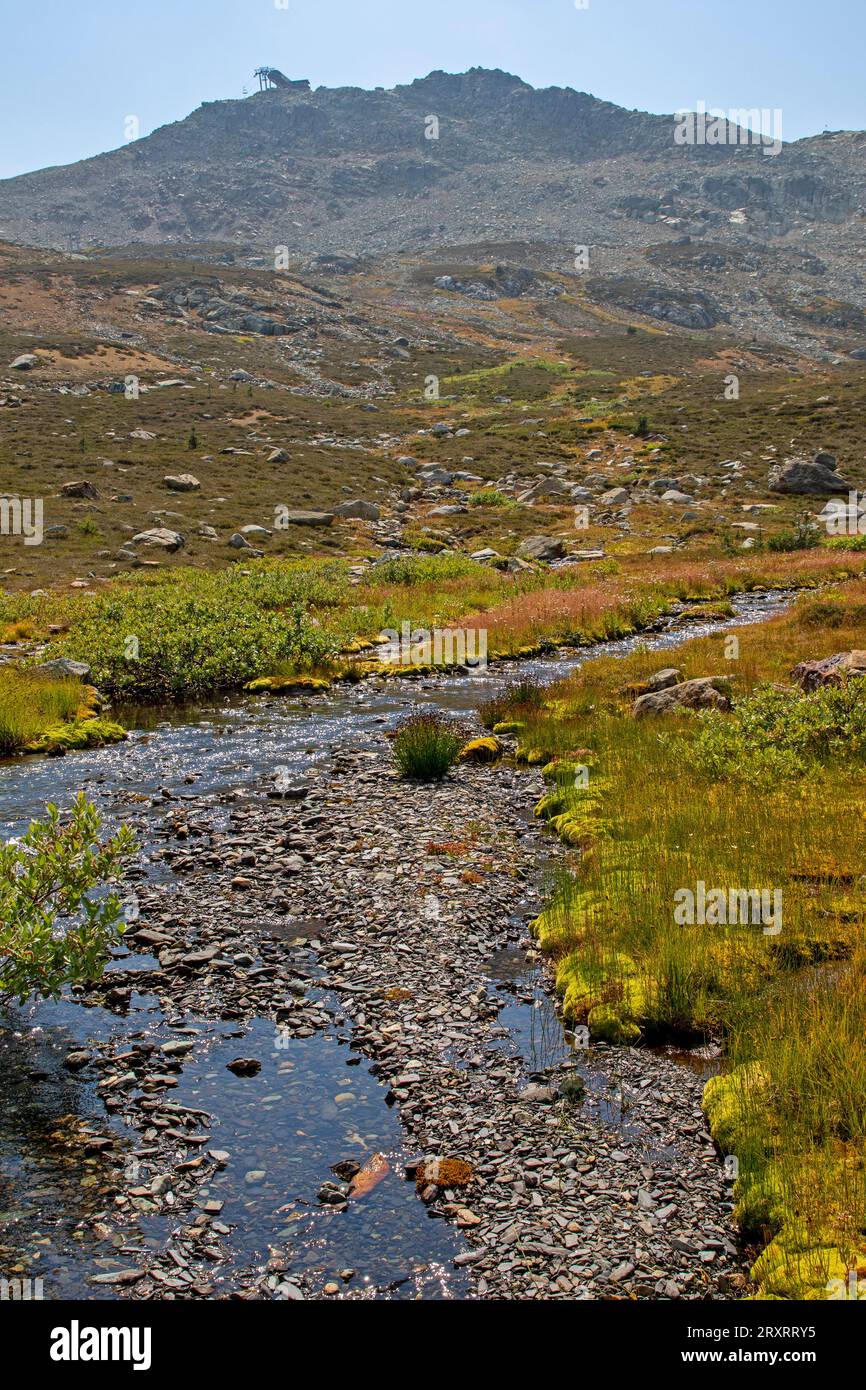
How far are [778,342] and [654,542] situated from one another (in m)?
124

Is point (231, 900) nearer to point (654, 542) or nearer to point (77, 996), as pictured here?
point (77, 996)

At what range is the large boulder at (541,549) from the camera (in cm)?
4484

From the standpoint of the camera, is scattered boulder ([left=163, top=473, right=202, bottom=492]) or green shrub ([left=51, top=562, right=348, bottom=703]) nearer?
green shrub ([left=51, top=562, right=348, bottom=703])

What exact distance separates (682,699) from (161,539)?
94.1 ft

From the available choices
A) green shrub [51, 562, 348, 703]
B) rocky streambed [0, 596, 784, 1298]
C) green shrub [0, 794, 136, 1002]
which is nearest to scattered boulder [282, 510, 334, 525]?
green shrub [51, 562, 348, 703]

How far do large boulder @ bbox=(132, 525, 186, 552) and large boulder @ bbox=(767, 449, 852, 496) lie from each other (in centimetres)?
3817

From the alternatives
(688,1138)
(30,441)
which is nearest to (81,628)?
(688,1138)

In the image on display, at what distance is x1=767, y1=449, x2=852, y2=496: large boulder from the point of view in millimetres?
57062

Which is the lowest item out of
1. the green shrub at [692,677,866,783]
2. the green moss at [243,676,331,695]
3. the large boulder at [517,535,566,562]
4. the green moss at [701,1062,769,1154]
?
the green moss at [701,1062,769,1154]

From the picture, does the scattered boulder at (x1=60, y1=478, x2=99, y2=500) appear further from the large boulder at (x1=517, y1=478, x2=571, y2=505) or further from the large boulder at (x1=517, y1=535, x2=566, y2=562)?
the large boulder at (x1=517, y1=478, x2=571, y2=505)

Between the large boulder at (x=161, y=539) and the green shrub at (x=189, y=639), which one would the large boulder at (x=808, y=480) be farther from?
the green shrub at (x=189, y=639)

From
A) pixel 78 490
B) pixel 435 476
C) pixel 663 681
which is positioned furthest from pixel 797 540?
pixel 78 490

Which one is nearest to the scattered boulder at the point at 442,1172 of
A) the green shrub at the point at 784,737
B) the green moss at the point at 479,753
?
the green shrub at the point at 784,737

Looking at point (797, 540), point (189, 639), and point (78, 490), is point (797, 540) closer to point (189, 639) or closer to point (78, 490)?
point (189, 639)
